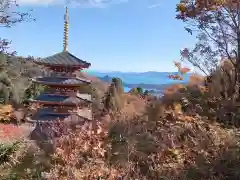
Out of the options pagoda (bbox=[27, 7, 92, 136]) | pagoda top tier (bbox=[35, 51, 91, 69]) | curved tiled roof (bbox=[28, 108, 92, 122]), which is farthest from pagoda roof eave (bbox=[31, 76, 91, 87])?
curved tiled roof (bbox=[28, 108, 92, 122])

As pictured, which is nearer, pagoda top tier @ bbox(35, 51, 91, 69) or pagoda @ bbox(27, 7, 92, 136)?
pagoda top tier @ bbox(35, 51, 91, 69)

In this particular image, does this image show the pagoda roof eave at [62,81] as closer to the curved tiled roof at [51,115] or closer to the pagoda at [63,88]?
the pagoda at [63,88]

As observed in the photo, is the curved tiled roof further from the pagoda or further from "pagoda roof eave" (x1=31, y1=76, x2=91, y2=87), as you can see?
"pagoda roof eave" (x1=31, y1=76, x2=91, y2=87)

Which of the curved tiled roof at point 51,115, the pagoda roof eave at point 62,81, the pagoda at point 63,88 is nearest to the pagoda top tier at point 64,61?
the pagoda at point 63,88

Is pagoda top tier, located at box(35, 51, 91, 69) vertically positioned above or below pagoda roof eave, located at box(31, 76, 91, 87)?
above

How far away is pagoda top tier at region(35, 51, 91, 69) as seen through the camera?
11367 millimetres

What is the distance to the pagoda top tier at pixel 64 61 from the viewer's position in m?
11.4

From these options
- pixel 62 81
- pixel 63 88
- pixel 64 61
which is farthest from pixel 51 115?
pixel 64 61

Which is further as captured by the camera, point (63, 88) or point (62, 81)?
point (63, 88)

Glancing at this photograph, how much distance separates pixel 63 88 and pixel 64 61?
1070 millimetres

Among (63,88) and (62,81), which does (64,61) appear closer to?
(62,81)

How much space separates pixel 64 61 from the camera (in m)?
11.5

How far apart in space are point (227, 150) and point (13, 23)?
407 cm

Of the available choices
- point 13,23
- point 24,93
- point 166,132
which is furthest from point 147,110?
point 24,93
